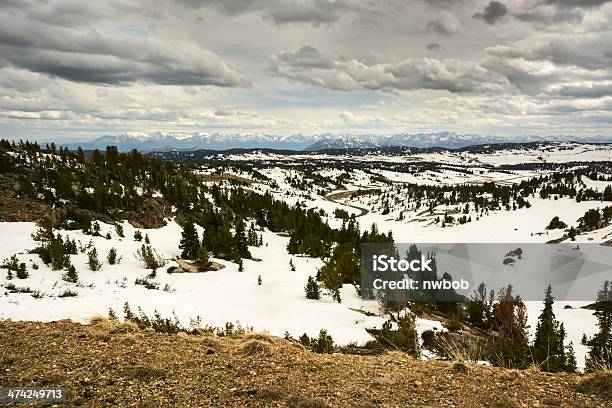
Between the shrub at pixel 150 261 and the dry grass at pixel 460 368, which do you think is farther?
the shrub at pixel 150 261

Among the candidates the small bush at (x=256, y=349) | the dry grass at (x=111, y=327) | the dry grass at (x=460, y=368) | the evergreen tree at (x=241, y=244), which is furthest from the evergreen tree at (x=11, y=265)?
the dry grass at (x=460, y=368)

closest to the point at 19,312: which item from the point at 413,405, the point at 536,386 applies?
the point at 413,405

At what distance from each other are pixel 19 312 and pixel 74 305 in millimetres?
3272

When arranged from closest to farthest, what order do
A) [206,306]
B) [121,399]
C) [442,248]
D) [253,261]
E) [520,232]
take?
[121,399], [206,306], [253,261], [442,248], [520,232]

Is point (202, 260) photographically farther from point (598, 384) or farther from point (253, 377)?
point (598, 384)

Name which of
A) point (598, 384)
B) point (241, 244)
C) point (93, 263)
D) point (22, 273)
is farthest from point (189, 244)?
point (598, 384)

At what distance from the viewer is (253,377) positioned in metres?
7.38

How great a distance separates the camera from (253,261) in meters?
41.9

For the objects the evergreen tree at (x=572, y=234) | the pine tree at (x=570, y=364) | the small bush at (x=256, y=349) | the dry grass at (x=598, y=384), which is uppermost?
the dry grass at (x=598, y=384)

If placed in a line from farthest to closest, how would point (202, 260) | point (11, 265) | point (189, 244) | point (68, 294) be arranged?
point (189, 244) → point (202, 260) → point (11, 265) → point (68, 294)

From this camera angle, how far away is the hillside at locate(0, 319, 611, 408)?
21.4 feet

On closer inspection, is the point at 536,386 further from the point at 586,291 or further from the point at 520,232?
the point at 520,232

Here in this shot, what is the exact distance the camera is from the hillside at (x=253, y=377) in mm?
6512

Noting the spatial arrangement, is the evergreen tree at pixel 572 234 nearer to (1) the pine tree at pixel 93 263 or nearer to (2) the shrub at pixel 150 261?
(2) the shrub at pixel 150 261
